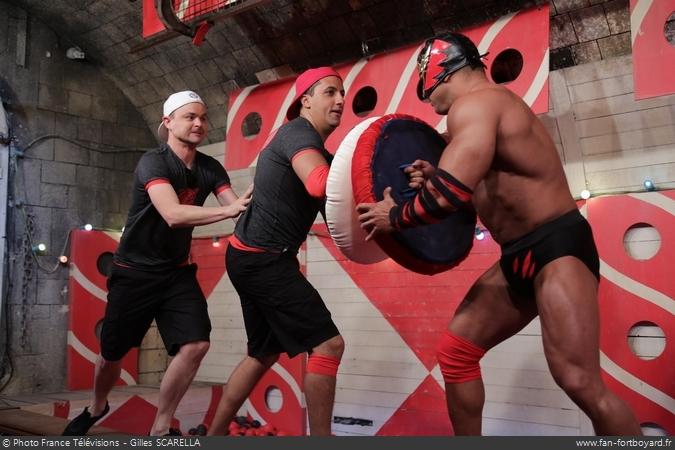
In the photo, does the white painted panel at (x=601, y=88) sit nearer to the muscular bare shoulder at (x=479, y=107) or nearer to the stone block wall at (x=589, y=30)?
the stone block wall at (x=589, y=30)

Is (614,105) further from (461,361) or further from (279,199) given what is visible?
(279,199)

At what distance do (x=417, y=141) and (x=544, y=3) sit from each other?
226 cm

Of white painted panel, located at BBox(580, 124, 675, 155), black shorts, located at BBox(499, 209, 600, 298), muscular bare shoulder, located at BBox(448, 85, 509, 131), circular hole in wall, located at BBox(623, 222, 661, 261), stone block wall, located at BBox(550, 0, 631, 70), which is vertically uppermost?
stone block wall, located at BBox(550, 0, 631, 70)

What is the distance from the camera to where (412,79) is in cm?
446

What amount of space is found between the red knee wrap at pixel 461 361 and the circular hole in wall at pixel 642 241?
209 centimetres

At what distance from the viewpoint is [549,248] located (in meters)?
2.24

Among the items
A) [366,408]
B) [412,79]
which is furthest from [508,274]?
[366,408]

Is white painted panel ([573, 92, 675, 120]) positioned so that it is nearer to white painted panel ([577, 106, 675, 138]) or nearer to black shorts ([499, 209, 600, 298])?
white painted panel ([577, 106, 675, 138])

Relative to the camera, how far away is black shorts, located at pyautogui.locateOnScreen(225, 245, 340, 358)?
104 inches

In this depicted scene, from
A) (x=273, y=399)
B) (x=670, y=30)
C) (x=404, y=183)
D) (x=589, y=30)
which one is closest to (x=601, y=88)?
(x=589, y=30)

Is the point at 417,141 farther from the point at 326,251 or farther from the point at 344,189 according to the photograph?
the point at 326,251

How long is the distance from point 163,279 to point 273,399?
9.50 feet

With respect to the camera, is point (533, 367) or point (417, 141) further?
point (533, 367)

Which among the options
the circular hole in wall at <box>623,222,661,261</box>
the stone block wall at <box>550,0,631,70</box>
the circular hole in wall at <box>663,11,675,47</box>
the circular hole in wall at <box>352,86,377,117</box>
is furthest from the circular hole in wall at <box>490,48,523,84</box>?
the circular hole in wall at <box>623,222,661,261</box>
